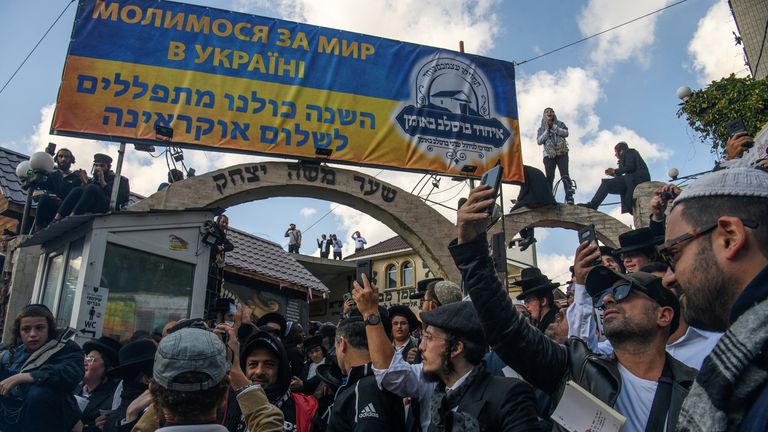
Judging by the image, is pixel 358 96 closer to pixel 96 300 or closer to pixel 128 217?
pixel 128 217

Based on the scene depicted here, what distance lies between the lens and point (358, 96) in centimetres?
1102

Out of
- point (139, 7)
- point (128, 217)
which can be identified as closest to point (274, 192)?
point (128, 217)

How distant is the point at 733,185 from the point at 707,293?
0.99 ft

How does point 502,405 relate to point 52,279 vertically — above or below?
below

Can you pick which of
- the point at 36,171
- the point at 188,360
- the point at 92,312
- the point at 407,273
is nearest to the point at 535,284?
the point at 188,360

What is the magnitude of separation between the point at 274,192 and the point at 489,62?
5.53 metres

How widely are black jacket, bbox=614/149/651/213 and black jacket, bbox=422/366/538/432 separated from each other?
407 inches

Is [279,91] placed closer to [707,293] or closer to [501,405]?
[501,405]

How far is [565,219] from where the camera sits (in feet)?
40.1

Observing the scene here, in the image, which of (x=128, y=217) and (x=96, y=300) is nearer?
(x=96, y=300)

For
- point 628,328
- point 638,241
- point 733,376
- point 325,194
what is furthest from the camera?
point 325,194

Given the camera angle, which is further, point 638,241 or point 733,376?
point 638,241

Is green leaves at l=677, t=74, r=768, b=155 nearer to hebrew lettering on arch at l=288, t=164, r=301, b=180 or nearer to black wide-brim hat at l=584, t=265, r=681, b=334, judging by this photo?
hebrew lettering on arch at l=288, t=164, r=301, b=180

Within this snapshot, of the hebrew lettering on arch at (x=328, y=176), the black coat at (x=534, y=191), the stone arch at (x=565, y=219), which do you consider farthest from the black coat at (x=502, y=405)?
the black coat at (x=534, y=191)
